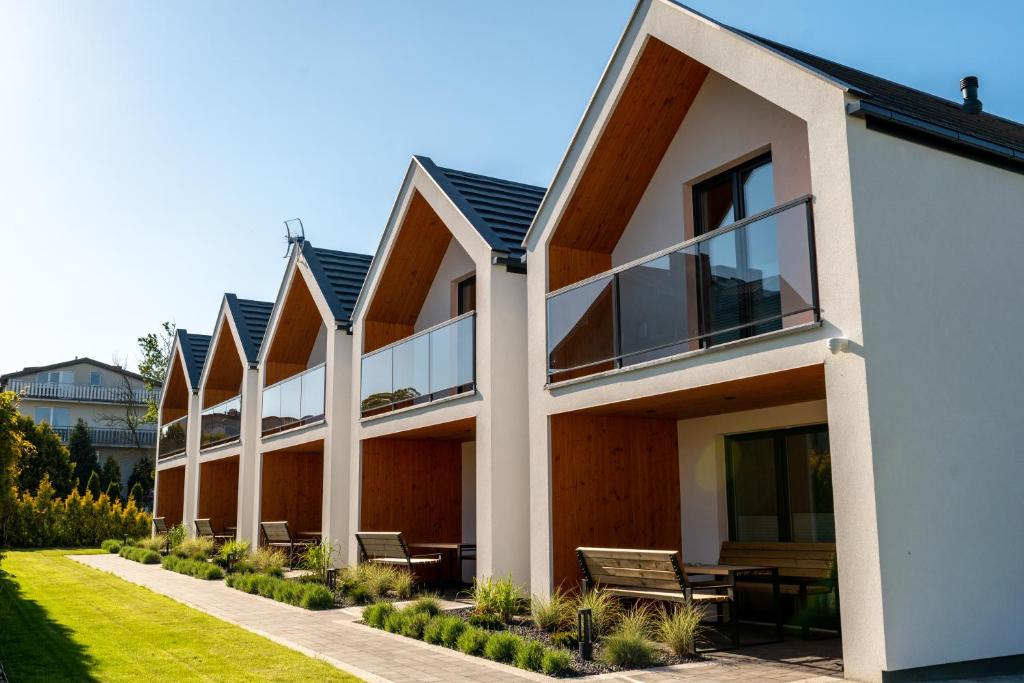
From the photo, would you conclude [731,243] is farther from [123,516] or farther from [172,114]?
[123,516]

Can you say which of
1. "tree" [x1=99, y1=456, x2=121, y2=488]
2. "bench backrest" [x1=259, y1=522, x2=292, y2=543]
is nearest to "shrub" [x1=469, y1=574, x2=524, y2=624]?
"bench backrest" [x1=259, y1=522, x2=292, y2=543]

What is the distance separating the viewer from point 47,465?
3712 centimetres

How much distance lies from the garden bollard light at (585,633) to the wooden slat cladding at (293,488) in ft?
43.1

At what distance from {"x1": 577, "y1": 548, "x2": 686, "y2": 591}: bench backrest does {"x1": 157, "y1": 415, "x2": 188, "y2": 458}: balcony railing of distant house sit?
20490 millimetres

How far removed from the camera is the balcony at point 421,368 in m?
13.8

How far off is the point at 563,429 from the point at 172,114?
21.2 ft

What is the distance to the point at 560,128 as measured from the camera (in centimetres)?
1501

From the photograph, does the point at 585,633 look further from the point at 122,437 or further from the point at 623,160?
the point at 122,437

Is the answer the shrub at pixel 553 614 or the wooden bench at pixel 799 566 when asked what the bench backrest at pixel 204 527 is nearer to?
the shrub at pixel 553 614

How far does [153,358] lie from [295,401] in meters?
32.3

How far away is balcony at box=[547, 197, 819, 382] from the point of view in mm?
8633

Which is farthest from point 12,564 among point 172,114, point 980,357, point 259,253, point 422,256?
point 980,357

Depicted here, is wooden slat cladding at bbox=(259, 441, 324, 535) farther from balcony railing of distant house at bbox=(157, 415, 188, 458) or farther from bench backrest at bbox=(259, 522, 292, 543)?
balcony railing of distant house at bbox=(157, 415, 188, 458)

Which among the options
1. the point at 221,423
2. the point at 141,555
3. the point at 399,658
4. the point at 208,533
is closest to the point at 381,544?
the point at 399,658
